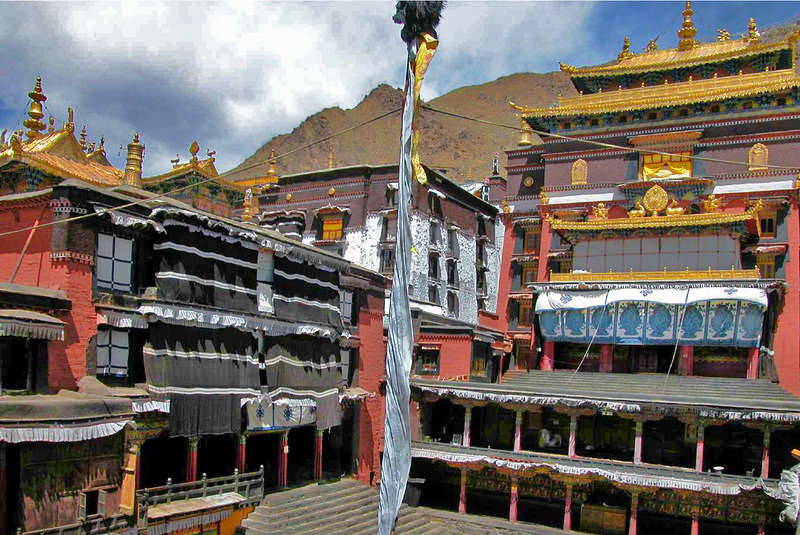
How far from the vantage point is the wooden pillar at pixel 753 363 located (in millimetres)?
33062

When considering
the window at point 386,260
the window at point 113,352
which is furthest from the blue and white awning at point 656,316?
the window at point 113,352

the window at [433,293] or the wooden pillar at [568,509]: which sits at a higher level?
the window at [433,293]

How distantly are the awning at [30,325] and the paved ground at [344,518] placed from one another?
8.81 meters

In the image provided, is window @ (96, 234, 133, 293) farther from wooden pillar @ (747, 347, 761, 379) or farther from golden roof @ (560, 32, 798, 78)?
golden roof @ (560, 32, 798, 78)

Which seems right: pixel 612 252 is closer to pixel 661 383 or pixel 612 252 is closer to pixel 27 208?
pixel 661 383

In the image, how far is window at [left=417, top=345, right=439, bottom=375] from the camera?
36219 millimetres

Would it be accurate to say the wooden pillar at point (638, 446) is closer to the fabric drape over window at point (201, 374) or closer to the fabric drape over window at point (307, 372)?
the fabric drape over window at point (307, 372)

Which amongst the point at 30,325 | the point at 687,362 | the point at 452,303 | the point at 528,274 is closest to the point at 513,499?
the point at 687,362

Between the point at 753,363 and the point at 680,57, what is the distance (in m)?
20.7

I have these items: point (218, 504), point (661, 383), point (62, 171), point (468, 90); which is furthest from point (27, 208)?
point (468, 90)

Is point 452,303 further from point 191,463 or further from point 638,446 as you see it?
point 191,463

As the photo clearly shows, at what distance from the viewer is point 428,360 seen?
36.3 m

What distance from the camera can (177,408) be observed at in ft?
69.9

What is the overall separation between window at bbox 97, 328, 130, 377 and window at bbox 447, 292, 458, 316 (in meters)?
29.9
